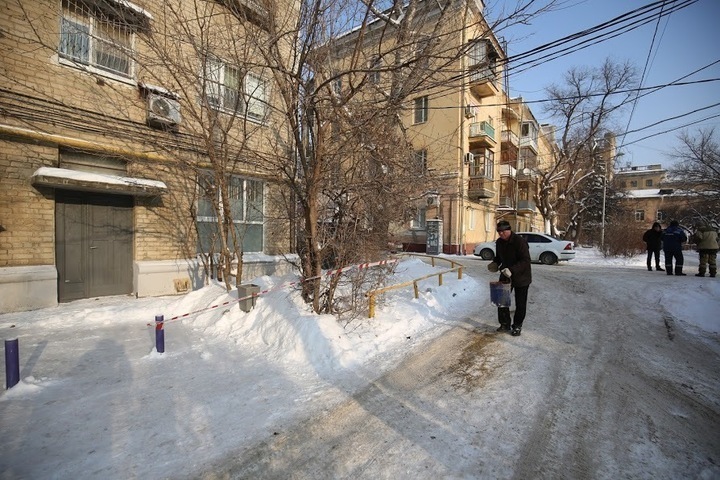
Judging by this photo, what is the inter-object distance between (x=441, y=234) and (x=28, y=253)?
18.7 meters

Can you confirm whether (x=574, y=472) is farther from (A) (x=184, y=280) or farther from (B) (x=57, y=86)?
(B) (x=57, y=86)

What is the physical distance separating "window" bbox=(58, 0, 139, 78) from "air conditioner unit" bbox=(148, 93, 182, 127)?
90 centimetres

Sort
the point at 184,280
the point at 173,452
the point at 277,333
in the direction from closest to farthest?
the point at 173,452
the point at 277,333
the point at 184,280

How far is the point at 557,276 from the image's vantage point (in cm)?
1088

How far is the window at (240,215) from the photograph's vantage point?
8617 mm

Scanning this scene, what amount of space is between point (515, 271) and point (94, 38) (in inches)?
356

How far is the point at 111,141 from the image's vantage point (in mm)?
7176

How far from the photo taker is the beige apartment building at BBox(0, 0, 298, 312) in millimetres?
6031

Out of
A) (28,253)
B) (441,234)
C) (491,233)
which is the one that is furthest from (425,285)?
(491,233)

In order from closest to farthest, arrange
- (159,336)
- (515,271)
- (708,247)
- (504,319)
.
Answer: (159,336)
(515,271)
(504,319)
(708,247)

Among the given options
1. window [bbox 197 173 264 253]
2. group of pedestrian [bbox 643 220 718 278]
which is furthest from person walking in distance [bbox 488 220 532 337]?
group of pedestrian [bbox 643 220 718 278]

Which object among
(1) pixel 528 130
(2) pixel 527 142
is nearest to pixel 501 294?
(2) pixel 527 142

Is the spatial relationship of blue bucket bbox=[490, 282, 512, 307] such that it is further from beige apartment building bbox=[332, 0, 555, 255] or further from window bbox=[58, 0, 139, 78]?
beige apartment building bbox=[332, 0, 555, 255]

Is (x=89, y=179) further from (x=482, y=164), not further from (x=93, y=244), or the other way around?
(x=482, y=164)
